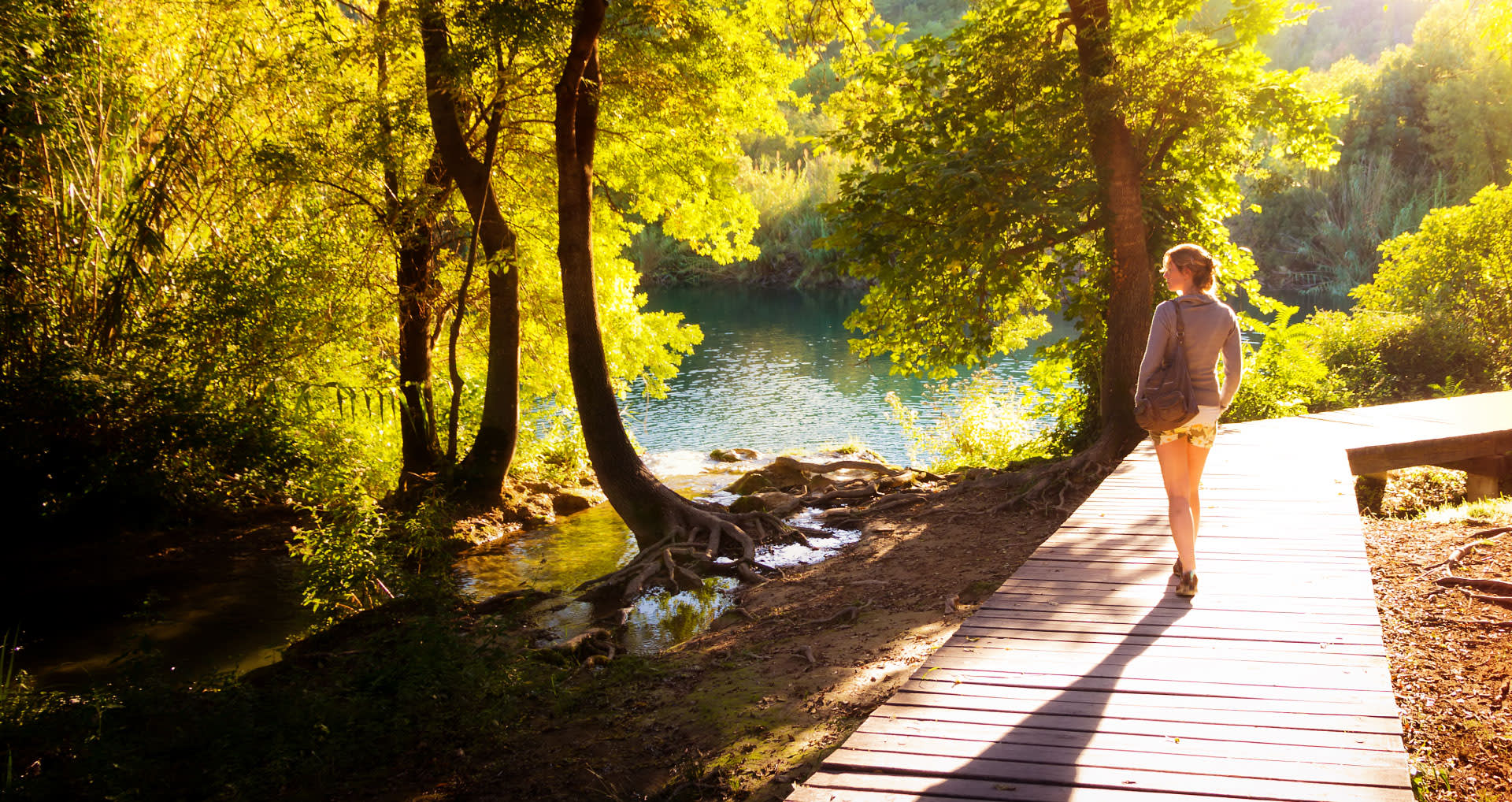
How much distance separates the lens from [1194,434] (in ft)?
16.2

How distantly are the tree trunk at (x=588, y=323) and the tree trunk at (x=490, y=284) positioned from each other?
5.35 feet

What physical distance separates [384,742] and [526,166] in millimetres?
8881

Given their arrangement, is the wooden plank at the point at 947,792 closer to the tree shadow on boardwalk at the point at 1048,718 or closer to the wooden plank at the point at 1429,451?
the tree shadow on boardwalk at the point at 1048,718

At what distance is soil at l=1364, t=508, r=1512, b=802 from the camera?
13.0ft

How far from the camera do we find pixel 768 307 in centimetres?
4484

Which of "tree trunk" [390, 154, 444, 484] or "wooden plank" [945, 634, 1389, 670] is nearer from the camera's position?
"wooden plank" [945, 634, 1389, 670]

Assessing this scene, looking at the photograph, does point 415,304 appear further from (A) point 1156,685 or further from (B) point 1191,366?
(A) point 1156,685

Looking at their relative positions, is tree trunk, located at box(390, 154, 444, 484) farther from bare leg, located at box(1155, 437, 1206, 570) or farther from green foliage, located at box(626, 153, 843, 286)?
green foliage, located at box(626, 153, 843, 286)

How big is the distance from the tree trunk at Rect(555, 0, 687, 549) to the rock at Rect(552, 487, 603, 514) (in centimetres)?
384

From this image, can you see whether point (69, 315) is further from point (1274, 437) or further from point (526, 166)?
point (1274, 437)

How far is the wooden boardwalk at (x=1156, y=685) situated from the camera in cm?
333

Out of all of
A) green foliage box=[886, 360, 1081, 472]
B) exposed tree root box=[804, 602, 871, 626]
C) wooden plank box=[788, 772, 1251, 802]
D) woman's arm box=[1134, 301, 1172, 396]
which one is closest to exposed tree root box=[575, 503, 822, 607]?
exposed tree root box=[804, 602, 871, 626]

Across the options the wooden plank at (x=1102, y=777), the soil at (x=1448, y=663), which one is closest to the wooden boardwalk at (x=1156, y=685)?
the wooden plank at (x=1102, y=777)

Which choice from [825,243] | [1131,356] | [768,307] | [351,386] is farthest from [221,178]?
[768,307]
